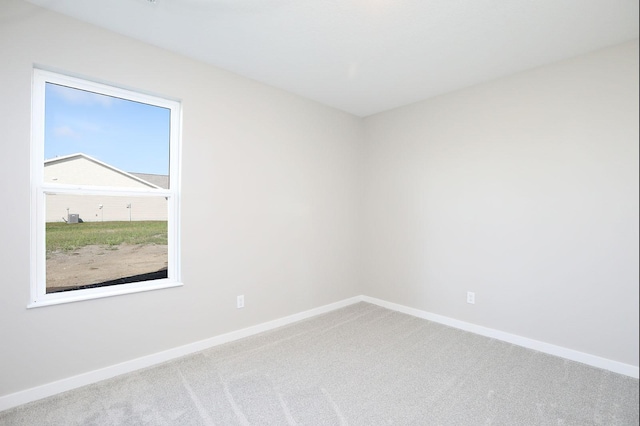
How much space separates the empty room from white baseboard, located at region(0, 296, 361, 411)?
0.04 feet

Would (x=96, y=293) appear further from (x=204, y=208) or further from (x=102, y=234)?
(x=204, y=208)

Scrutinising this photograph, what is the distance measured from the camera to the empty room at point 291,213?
1.77 metres

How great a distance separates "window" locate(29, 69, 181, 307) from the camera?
1914mm

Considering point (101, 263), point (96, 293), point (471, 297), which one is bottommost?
point (471, 297)

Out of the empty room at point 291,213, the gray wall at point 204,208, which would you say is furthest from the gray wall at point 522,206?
the gray wall at point 204,208

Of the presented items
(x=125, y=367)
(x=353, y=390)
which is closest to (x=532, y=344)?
(x=353, y=390)

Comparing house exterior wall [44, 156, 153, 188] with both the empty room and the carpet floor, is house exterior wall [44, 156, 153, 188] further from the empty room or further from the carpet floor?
the carpet floor

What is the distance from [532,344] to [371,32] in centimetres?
263

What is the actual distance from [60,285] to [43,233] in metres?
0.34

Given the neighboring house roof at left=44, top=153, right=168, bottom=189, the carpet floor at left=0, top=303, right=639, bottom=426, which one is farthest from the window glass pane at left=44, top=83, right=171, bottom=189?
the carpet floor at left=0, top=303, right=639, bottom=426

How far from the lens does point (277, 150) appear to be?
2.97 metres

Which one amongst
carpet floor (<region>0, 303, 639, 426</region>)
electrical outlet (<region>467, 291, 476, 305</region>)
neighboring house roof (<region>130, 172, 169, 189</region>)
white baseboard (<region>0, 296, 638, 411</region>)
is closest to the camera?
carpet floor (<region>0, 303, 639, 426</region>)

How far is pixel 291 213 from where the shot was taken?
3.10 m

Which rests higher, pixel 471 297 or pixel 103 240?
pixel 103 240
